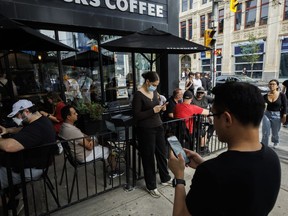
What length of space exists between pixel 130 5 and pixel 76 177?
18.1ft

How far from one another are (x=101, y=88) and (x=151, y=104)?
13.0 feet

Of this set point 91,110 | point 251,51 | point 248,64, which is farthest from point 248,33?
point 91,110

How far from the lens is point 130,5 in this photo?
668 cm

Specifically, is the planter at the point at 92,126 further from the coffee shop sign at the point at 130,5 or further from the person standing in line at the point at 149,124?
the coffee shop sign at the point at 130,5

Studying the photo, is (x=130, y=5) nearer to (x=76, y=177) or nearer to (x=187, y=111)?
(x=187, y=111)

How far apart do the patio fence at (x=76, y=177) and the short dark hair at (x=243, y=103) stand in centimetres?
228

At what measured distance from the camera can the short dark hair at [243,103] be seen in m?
1.12

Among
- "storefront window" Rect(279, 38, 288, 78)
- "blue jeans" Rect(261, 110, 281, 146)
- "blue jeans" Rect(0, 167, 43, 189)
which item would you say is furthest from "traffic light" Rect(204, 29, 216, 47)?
→ "storefront window" Rect(279, 38, 288, 78)

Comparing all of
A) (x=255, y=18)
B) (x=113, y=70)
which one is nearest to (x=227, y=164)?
(x=113, y=70)

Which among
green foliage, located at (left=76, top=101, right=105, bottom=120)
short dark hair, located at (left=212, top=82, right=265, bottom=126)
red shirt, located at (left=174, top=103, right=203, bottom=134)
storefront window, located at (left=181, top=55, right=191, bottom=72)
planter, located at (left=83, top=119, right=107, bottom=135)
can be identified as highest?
storefront window, located at (left=181, top=55, right=191, bottom=72)

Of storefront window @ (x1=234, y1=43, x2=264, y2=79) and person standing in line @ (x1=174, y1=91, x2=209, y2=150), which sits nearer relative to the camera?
person standing in line @ (x1=174, y1=91, x2=209, y2=150)

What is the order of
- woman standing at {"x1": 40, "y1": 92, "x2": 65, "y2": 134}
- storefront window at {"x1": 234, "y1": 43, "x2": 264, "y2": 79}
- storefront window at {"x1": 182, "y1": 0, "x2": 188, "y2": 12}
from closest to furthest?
woman standing at {"x1": 40, "y1": 92, "x2": 65, "y2": 134}, storefront window at {"x1": 234, "y1": 43, "x2": 264, "y2": 79}, storefront window at {"x1": 182, "y1": 0, "x2": 188, "y2": 12}

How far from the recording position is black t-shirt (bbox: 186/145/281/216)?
1.04 m

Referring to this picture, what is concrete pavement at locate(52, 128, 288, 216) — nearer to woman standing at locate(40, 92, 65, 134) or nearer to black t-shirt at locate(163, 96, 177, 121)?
black t-shirt at locate(163, 96, 177, 121)
